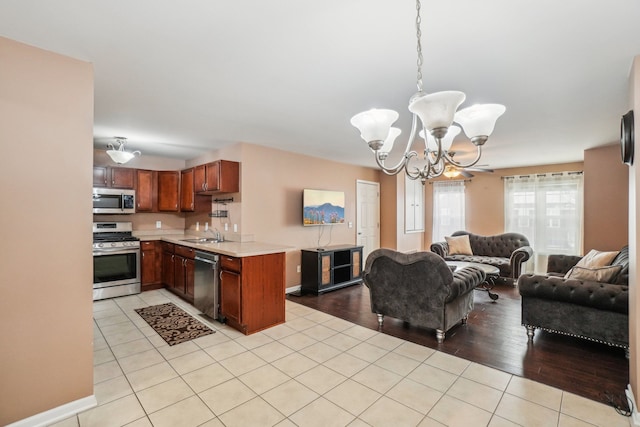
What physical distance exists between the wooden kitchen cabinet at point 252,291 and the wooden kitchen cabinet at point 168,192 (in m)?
2.58

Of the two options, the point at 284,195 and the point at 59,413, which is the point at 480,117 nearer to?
the point at 59,413

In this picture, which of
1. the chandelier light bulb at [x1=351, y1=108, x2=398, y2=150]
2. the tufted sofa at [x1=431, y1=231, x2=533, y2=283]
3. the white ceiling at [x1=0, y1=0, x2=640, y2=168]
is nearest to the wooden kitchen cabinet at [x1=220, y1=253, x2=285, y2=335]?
the white ceiling at [x1=0, y1=0, x2=640, y2=168]

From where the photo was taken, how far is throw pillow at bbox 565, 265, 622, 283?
115 inches

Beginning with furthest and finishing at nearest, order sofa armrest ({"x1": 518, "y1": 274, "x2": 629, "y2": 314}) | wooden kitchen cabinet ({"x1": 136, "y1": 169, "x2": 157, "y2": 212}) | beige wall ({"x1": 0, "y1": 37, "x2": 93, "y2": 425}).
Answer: wooden kitchen cabinet ({"x1": 136, "y1": 169, "x2": 157, "y2": 212}), sofa armrest ({"x1": 518, "y1": 274, "x2": 629, "y2": 314}), beige wall ({"x1": 0, "y1": 37, "x2": 93, "y2": 425})

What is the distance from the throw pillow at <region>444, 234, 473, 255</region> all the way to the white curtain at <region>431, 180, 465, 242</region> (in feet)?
2.62

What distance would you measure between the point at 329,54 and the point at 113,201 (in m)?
4.74

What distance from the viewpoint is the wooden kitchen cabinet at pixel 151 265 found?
508cm

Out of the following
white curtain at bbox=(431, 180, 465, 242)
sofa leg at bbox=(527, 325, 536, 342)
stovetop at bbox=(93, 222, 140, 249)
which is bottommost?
sofa leg at bbox=(527, 325, 536, 342)

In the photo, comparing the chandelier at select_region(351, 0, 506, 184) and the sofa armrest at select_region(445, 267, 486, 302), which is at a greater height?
the chandelier at select_region(351, 0, 506, 184)

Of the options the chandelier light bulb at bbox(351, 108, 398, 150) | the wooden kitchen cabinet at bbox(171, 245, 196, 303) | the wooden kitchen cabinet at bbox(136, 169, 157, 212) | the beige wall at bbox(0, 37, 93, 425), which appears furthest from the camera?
the wooden kitchen cabinet at bbox(136, 169, 157, 212)

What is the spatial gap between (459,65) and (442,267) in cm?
193

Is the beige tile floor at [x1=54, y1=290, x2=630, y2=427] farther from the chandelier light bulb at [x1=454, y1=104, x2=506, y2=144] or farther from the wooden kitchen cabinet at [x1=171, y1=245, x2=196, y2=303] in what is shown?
the chandelier light bulb at [x1=454, y1=104, x2=506, y2=144]

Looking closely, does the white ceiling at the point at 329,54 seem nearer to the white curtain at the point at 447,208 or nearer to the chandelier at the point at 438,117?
the chandelier at the point at 438,117

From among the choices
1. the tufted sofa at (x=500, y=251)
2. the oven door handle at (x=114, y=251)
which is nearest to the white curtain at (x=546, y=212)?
the tufted sofa at (x=500, y=251)
